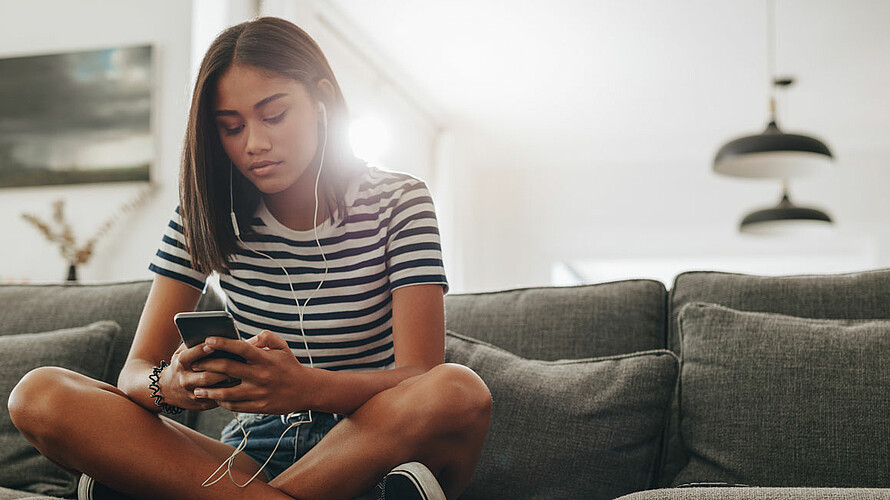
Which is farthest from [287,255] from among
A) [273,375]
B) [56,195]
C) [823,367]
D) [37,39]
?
[37,39]

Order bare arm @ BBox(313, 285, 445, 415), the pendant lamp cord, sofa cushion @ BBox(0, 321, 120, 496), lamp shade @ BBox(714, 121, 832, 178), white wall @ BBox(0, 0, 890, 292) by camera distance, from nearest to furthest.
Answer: bare arm @ BBox(313, 285, 445, 415) → sofa cushion @ BBox(0, 321, 120, 496) → lamp shade @ BBox(714, 121, 832, 178) → white wall @ BBox(0, 0, 890, 292) → the pendant lamp cord

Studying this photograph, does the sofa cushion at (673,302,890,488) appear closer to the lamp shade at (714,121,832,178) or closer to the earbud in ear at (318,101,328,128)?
the earbud in ear at (318,101,328,128)

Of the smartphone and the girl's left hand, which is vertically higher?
the smartphone

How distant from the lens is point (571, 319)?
5.41 feet

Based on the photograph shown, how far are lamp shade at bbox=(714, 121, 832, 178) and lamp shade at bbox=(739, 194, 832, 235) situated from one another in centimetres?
80

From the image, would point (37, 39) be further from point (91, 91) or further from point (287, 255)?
point (287, 255)

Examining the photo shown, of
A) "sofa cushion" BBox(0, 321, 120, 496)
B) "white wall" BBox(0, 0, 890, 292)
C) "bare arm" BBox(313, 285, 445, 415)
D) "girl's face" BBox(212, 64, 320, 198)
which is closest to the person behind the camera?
"bare arm" BBox(313, 285, 445, 415)

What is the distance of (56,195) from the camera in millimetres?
3352

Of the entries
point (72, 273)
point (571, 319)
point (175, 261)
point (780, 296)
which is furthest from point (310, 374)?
point (72, 273)

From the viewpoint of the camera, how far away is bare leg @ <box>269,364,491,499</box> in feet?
3.43

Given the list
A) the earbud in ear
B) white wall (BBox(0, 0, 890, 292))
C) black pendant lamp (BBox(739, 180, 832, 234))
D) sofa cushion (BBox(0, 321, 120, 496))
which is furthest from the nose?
black pendant lamp (BBox(739, 180, 832, 234))

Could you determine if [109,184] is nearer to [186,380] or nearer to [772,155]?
[186,380]

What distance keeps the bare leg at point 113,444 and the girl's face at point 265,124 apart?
42 centimetres

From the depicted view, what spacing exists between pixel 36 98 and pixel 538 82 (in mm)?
2968
